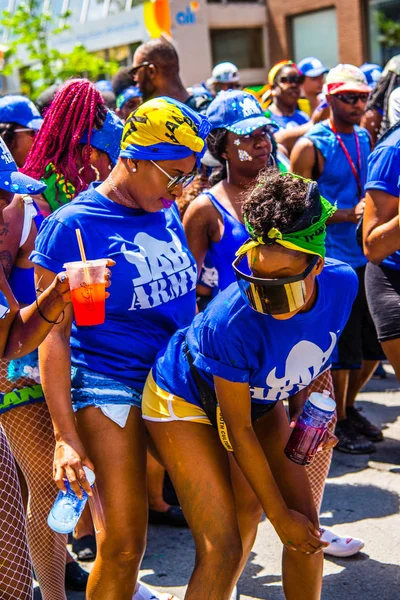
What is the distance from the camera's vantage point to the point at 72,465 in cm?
283

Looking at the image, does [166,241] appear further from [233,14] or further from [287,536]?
[233,14]

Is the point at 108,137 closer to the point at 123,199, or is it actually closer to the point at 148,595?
the point at 123,199

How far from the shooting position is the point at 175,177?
3.18 metres

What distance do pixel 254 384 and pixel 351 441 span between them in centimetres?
279

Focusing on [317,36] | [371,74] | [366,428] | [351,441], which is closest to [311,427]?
[351,441]

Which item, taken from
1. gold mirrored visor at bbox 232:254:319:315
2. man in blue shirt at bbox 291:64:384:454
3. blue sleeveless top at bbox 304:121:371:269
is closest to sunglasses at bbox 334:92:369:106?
man in blue shirt at bbox 291:64:384:454

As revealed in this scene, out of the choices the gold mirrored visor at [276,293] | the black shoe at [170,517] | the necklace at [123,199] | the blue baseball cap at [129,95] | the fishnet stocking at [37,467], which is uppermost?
the blue baseball cap at [129,95]

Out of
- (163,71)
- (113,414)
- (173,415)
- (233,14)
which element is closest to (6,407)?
(113,414)

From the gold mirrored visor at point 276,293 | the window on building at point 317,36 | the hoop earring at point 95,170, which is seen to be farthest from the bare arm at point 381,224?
the window on building at point 317,36

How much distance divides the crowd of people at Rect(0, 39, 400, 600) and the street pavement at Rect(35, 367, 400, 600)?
17 cm

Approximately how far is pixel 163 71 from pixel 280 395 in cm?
394

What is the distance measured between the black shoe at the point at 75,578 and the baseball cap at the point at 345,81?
3650 mm

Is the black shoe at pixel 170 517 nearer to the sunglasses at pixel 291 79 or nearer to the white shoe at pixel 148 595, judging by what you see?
the white shoe at pixel 148 595

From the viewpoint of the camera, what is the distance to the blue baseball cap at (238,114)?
4177mm
